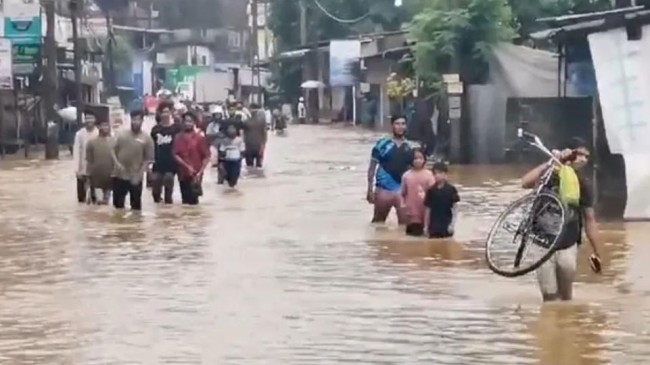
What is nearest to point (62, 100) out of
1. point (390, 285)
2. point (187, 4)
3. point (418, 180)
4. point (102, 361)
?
point (418, 180)

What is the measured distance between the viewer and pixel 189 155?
25672 millimetres

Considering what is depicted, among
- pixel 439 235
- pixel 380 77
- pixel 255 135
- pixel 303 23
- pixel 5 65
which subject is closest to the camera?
pixel 439 235

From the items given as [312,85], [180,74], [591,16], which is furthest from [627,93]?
[180,74]

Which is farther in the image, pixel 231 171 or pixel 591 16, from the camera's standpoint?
pixel 231 171

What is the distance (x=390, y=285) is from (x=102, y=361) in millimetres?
4701

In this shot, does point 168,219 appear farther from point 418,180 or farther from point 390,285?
point 390,285

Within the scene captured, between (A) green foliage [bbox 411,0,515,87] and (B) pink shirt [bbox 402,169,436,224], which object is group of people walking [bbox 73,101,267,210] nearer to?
(B) pink shirt [bbox 402,169,436,224]

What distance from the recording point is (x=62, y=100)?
56375 millimetres

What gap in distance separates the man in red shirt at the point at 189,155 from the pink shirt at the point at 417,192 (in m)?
5.87

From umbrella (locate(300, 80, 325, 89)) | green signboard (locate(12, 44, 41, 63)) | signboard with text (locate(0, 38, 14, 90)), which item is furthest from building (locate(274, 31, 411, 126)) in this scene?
signboard with text (locate(0, 38, 14, 90))

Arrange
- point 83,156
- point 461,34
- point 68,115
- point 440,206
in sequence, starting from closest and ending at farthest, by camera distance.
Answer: point 440,206
point 83,156
point 461,34
point 68,115

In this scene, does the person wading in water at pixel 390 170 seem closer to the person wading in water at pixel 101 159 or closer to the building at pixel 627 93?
the building at pixel 627 93

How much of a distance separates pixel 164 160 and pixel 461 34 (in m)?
12.3

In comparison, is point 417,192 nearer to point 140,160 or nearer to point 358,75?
point 140,160
